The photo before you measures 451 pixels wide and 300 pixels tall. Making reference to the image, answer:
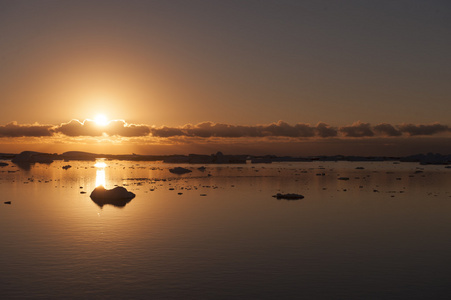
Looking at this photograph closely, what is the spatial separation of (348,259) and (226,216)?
444 inches

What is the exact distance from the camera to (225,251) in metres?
17.0

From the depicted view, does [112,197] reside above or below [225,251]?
above

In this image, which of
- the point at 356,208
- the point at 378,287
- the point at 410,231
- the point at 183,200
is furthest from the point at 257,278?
the point at 183,200

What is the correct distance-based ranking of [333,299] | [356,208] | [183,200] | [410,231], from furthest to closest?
[183,200], [356,208], [410,231], [333,299]

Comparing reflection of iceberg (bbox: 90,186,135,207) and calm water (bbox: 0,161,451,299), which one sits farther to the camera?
reflection of iceberg (bbox: 90,186,135,207)

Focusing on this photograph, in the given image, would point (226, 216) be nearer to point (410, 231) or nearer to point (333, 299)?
point (410, 231)

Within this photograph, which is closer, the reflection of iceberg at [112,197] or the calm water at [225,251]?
the calm water at [225,251]

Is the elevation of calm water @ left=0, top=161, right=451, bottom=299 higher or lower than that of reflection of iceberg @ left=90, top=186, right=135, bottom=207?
lower

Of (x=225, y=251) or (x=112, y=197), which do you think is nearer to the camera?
(x=225, y=251)

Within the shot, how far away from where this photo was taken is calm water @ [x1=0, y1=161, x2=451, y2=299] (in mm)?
12396

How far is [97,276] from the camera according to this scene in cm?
1355

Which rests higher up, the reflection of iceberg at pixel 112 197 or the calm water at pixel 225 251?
the reflection of iceberg at pixel 112 197

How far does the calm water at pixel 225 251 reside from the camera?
12.4m

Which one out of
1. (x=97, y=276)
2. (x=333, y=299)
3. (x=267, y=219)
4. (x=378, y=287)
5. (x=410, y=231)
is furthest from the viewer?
(x=267, y=219)
